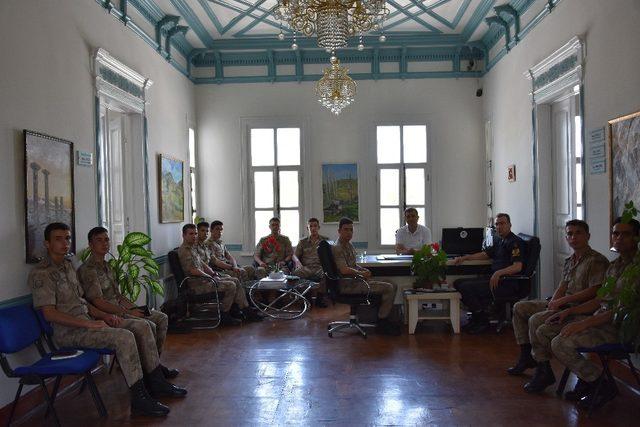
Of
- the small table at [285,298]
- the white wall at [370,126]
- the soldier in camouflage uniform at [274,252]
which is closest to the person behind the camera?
the small table at [285,298]

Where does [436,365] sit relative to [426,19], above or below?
below

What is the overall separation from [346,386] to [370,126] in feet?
20.6

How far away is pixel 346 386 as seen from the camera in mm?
5086

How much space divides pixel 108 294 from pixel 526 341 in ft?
12.1

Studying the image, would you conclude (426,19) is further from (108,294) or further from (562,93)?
(108,294)

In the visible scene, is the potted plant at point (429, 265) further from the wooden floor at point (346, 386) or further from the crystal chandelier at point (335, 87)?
the crystal chandelier at point (335, 87)

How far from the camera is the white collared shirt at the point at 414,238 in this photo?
845 cm

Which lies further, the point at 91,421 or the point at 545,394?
the point at 545,394

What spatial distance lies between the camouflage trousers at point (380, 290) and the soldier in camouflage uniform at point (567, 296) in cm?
196

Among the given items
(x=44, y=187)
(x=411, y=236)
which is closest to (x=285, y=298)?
(x=411, y=236)

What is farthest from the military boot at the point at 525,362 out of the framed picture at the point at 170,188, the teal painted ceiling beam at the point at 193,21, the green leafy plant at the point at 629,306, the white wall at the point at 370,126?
the teal painted ceiling beam at the point at 193,21

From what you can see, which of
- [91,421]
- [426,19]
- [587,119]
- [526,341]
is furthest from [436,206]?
[91,421]

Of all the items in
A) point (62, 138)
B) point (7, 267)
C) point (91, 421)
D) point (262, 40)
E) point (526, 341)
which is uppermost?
point (262, 40)

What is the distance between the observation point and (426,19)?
9.71 meters
